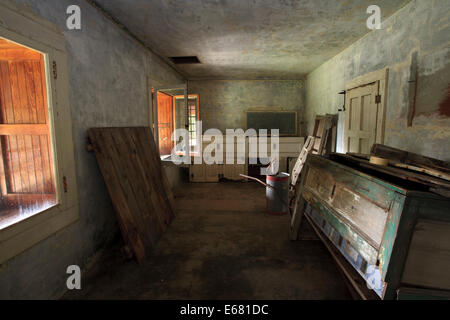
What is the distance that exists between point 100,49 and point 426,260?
3612 millimetres

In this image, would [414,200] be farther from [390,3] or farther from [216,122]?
[216,122]

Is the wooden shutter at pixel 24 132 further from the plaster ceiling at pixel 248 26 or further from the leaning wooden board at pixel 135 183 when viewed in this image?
the plaster ceiling at pixel 248 26

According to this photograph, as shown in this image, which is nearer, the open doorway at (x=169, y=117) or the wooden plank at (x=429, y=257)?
the wooden plank at (x=429, y=257)

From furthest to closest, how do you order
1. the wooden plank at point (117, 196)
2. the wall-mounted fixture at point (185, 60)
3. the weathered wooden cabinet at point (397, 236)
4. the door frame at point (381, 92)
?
the wall-mounted fixture at point (185, 60), the door frame at point (381, 92), the wooden plank at point (117, 196), the weathered wooden cabinet at point (397, 236)

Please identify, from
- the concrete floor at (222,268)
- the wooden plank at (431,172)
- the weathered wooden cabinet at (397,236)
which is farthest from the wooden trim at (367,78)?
the concrete floor at (222,268)

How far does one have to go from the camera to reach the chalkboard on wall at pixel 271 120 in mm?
7129

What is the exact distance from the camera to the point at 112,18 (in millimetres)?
2973

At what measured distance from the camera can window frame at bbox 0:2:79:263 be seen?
166cm

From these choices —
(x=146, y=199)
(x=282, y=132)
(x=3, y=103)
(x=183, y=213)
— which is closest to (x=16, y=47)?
(x=3, y=103)

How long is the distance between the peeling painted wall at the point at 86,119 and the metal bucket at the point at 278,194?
2528 millimetres

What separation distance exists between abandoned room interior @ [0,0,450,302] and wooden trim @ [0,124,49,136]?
0.02 meters

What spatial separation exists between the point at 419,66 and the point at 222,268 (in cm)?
312

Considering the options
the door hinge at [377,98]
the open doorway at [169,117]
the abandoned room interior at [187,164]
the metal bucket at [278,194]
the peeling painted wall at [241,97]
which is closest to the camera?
the abandoned room interior at [187,164]

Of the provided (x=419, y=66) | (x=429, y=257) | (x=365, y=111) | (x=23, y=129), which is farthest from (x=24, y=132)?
(x=365, y=111)
